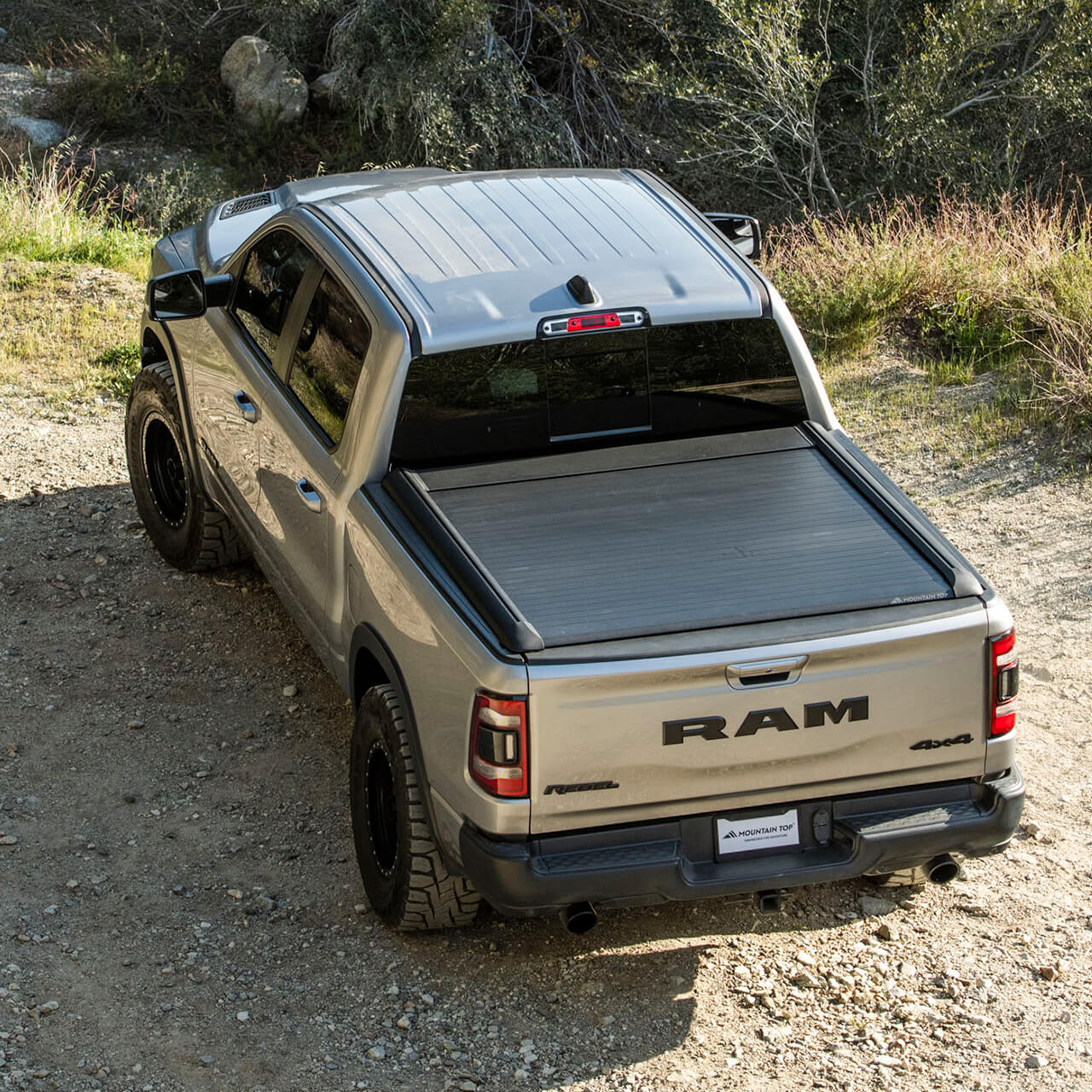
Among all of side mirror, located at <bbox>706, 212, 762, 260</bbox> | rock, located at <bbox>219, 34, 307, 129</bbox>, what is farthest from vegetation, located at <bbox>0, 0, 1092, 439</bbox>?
side mirror, located at <bbox>706, 212, 762, 260</bbox>

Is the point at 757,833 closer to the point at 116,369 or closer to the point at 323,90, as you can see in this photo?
the point at 116,369

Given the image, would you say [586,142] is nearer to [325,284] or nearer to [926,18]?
[926,18]

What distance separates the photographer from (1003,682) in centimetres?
377

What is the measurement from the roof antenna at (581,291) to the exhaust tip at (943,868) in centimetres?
204

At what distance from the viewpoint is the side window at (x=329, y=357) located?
464 cm

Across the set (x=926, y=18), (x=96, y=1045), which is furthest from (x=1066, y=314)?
(x=926, y=18)

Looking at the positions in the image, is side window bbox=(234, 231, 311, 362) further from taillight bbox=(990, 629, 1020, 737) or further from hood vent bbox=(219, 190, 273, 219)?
taillight bbox=(990, 629, 1020, 737)

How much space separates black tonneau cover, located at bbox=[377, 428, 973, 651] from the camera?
3768mm

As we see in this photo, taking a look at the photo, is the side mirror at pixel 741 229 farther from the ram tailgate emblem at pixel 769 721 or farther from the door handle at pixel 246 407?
the ram tailgate emblem at pixel 769 721

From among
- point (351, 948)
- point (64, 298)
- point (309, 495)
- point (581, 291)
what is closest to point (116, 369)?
point (64, 298)

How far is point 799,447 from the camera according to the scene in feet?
15.2

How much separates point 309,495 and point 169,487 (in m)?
2.23

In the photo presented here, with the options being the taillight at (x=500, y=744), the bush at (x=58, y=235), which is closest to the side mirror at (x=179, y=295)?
the taillight at (x=500, y=744)

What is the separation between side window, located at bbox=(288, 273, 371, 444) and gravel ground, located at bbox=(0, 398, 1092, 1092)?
1.38 metres
